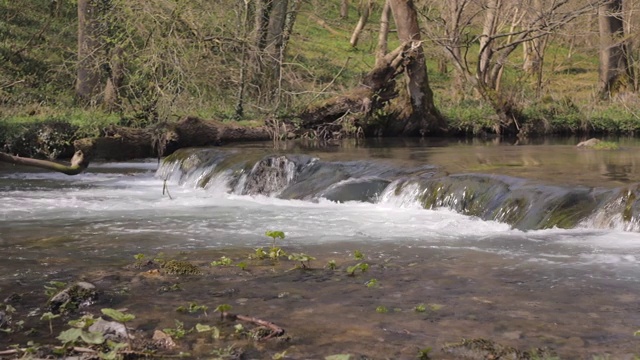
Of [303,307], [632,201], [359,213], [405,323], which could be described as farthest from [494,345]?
[359,213]

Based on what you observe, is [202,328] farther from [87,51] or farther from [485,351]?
[87,51]

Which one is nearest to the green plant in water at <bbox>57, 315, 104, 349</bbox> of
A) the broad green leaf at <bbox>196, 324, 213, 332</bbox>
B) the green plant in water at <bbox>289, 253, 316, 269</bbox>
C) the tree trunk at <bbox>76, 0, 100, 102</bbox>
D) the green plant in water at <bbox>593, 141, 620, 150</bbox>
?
the broad green leaf at <bbox>196, 324, 213, 332</bbox>

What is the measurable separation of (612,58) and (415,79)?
11147 mm

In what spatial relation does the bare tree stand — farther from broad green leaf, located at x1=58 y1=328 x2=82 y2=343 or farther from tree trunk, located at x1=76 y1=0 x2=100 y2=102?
broad green leaf, located at x1=58 y1=328 x2=82 y2=343

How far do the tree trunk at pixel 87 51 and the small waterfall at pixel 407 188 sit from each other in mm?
5824

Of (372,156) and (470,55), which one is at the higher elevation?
(470,55)

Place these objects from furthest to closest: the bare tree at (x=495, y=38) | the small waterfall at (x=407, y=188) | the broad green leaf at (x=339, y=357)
A: the bare tree at (x=495, y=38), the small waterfall at (x=407, y=188), the broad green leaf at (x=339, y=357)

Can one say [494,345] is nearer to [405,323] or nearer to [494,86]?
[405,323]

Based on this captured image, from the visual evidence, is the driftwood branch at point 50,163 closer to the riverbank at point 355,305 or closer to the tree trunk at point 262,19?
the riverbank at point 355,305

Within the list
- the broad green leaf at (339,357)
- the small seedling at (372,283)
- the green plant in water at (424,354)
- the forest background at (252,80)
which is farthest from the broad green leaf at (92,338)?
the forest background at (252,80)

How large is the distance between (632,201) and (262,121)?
1250 cm

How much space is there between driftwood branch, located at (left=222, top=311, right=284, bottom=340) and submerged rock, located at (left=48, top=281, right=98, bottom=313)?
1.09m

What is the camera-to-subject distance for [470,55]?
40688 millimetres

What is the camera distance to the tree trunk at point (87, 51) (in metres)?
21.5
